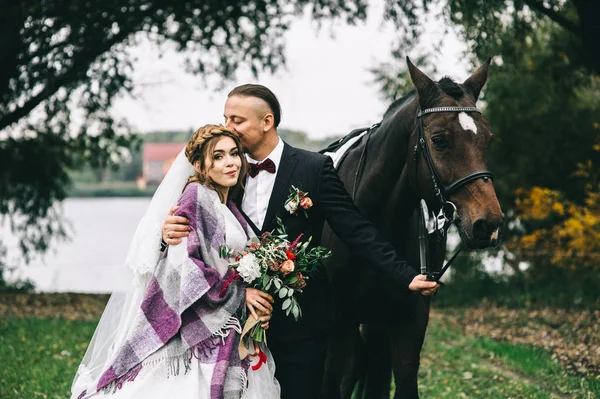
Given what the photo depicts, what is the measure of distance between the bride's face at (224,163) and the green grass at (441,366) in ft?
11.7

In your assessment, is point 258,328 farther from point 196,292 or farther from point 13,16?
point 13,16

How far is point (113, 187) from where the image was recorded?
1062 inches

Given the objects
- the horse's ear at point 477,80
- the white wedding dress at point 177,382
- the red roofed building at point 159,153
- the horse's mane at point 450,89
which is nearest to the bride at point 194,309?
the white wedding dress at point 177,382

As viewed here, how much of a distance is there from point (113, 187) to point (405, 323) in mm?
23696

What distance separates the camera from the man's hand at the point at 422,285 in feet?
12.3

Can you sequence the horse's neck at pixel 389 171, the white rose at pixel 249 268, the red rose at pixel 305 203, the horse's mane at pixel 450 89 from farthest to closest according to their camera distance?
the horse's neck at pixel 389 171 < the horse's mane at pixel 450 89 < the red rose at pixel 305 203 < the white rose at pixel 249 268

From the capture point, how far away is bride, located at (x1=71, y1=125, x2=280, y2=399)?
11.5ft

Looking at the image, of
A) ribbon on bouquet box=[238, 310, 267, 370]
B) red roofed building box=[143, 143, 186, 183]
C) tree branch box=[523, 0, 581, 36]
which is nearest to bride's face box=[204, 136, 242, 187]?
ribbon on bouquet box=[238, 310, 267, 370]

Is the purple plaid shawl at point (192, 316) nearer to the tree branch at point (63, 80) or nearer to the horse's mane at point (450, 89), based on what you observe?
the horse's mane at point (450, 89)

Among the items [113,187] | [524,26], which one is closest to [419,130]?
[524,26]

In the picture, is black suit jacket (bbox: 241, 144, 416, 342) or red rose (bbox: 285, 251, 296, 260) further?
black suit jacket (bbox: 241, 144, 416, 342)

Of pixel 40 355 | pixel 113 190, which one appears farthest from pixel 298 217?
pixel 113 190

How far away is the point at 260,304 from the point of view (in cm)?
359

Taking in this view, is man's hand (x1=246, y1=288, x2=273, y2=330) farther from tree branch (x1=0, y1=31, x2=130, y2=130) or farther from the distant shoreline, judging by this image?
the distant shoreline
